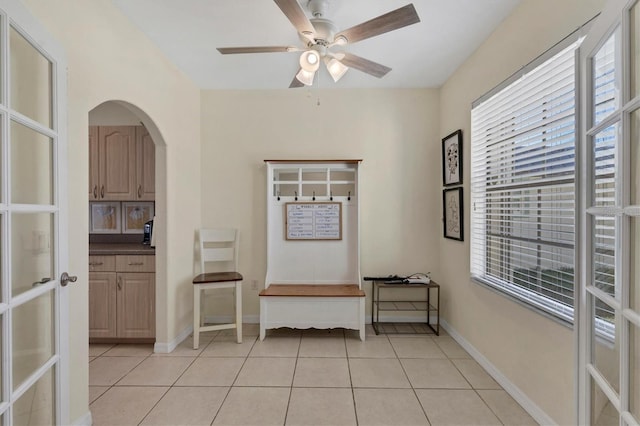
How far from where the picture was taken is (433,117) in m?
3.51

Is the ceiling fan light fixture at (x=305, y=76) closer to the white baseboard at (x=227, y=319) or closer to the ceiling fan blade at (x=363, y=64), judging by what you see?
the ceiling fan blade at (x=363, y=64)

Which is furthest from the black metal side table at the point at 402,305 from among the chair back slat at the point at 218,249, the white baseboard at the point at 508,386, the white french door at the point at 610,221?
the white french door at the point at 610,221

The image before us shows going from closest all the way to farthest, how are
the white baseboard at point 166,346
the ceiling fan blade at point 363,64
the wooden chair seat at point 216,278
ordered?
1. the ceiling fan blade at point 363,64
2. the white baseboard at point 166,346
3. the wooden chair seat at point 216,278

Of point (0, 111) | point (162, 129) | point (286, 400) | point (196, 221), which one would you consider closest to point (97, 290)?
point (196, 221)

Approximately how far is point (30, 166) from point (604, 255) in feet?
7.85

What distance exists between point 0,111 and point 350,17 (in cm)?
206

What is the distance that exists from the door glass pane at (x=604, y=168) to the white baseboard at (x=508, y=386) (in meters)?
1.40

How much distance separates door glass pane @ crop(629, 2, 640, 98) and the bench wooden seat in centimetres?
247

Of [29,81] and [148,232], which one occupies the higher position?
[29,81]

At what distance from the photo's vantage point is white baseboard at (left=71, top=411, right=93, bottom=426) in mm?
1766

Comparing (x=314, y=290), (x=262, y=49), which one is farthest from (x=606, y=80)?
(x=314, y=290)

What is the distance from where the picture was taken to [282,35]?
245 centimetres

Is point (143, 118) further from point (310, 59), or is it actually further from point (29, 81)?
point (310, 59)

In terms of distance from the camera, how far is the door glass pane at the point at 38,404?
3.99 feet
